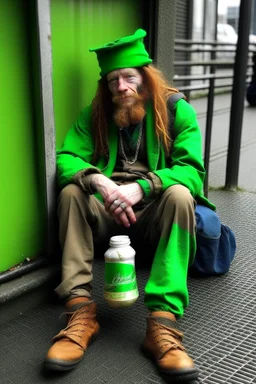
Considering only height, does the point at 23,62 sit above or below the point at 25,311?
above

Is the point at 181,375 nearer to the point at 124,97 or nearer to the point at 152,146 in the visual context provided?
the point at 152,146

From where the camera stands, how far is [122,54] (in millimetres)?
2338

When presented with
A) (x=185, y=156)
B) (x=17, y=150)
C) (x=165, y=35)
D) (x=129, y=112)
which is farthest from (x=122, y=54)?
(x=165, y=35)

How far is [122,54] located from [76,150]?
1.66 ft

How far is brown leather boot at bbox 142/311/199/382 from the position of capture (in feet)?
5.84

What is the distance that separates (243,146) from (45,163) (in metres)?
4.04

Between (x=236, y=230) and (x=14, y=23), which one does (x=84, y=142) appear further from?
(x=236, y=230)

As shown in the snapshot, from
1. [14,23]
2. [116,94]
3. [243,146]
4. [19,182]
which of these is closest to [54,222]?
[19,182]

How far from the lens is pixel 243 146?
Result: 598cm

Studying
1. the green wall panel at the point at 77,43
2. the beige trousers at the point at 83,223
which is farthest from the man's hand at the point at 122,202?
the green wall panel at the point at 77,43

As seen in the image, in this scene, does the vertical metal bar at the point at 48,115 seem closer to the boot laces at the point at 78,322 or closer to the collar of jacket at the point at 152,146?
the collar of jacket at the point at 152,146

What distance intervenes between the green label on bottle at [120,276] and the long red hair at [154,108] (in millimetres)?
685

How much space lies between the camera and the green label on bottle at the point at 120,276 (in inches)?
79.7

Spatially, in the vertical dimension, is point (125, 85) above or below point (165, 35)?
below
